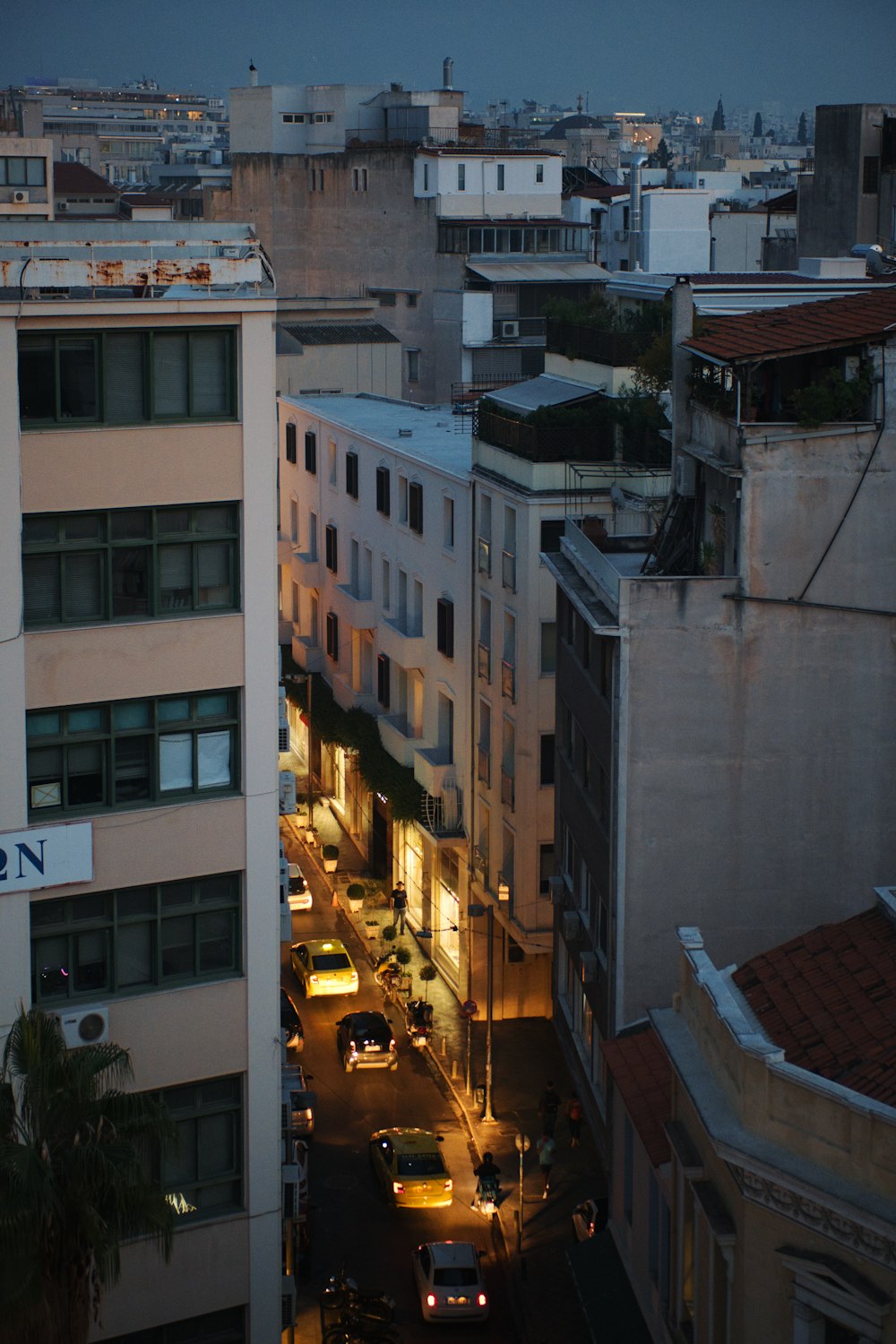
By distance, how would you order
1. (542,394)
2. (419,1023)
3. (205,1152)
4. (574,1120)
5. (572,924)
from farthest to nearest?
(542,394) → (419,1023) → (574,1120) → (572,924) → (205,1152)

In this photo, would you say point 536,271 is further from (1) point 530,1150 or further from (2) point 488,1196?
(2) point 488,1196

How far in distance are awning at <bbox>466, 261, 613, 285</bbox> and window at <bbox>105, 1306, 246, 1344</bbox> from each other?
7015 centimetres

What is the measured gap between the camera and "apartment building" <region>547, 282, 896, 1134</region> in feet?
123

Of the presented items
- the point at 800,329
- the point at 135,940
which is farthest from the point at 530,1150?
the point at 135,940

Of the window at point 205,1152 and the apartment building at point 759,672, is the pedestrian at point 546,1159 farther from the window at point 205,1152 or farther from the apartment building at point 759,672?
the window at point 205,1152

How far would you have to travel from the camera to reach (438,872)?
194 feet

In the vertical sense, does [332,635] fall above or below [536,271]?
below

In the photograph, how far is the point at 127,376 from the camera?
26.6 metres

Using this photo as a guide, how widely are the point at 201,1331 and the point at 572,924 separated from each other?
15.8m

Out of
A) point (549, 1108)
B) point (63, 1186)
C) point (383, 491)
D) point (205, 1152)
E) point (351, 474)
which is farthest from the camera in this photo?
point (351, 474)

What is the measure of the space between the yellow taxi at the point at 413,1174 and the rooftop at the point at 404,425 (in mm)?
20200

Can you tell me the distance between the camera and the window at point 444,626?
57188 mm

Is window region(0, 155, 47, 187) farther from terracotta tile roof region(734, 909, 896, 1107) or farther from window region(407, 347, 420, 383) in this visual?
window region(407, 347, 420, 383)

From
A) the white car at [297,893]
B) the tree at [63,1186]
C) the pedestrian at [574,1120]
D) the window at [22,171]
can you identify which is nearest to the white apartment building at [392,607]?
the white car at [297,893]
